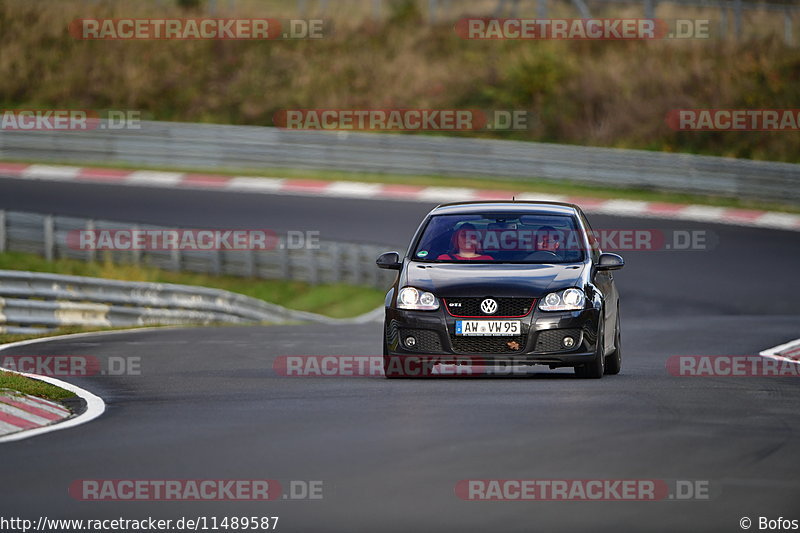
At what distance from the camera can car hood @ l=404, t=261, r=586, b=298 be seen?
12922 millimetres

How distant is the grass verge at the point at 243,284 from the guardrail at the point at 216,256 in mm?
138

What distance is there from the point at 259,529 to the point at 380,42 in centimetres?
4466

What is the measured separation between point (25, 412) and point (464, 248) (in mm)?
4431

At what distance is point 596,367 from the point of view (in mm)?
13273

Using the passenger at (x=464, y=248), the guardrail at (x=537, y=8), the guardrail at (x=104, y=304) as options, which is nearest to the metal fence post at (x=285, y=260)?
the guardrail at (x=104, y=304)

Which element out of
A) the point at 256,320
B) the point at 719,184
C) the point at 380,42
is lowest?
the point at 256,320

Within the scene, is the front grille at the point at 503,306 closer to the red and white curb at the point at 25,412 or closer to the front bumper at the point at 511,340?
the front bumper at the point at 511,340

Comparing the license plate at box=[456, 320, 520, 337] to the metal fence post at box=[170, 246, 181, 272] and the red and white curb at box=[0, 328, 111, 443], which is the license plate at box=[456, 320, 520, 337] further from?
the metal fence post at box=[170, 246, 181, 272]

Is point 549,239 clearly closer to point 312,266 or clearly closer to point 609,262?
point 609,262

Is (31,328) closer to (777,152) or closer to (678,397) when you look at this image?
(678,397)

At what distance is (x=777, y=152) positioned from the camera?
39812mm

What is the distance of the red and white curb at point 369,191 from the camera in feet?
109

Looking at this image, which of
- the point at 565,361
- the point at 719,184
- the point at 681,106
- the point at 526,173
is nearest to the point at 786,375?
the point at 565,361

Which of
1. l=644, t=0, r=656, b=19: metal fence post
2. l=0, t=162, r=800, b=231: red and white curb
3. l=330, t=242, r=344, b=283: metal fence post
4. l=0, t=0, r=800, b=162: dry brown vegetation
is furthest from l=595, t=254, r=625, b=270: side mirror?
l=644, t=0, r=656, b=19: metal fence post
